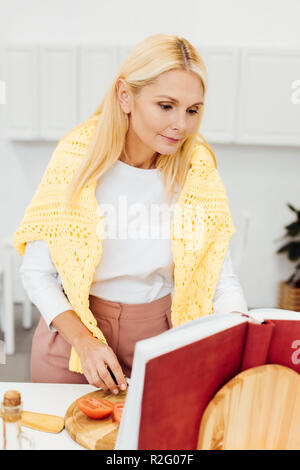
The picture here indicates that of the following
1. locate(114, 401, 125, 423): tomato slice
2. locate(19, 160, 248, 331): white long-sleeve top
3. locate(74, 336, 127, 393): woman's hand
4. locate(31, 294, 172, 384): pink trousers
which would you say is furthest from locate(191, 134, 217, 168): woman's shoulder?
locate(114, 401, 125, 423): tomato slice

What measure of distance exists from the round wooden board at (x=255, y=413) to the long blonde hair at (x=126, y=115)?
64cm

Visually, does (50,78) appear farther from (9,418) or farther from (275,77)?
(9,418)

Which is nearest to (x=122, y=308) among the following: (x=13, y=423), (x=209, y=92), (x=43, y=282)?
(x=43, y=282)

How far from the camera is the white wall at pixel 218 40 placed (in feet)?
11.4

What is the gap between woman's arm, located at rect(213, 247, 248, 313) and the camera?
3.56 ft

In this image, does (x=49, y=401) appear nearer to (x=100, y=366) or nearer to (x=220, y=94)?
(x=100, y=366)

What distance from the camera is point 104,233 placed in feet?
3.83

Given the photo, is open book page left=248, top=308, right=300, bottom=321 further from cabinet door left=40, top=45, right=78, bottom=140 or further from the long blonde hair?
cabinet door left=40, top=45, right=78, bottom=140

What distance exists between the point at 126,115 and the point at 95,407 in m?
0.64

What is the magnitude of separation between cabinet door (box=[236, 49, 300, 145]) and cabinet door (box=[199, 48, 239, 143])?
53 mm

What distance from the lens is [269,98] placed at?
130 inches

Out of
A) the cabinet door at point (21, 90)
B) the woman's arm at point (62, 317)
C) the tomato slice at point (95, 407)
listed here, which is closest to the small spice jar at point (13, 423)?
the tomato slice at point (95, 407)

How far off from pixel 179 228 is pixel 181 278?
0.12 m

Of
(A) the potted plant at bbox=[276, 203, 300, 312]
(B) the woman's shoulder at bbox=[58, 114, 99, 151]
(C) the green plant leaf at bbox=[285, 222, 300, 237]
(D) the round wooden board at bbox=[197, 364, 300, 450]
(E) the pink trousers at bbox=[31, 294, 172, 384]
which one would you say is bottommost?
(A) the potted plant at bbox=[276, 203, 300, 312]
